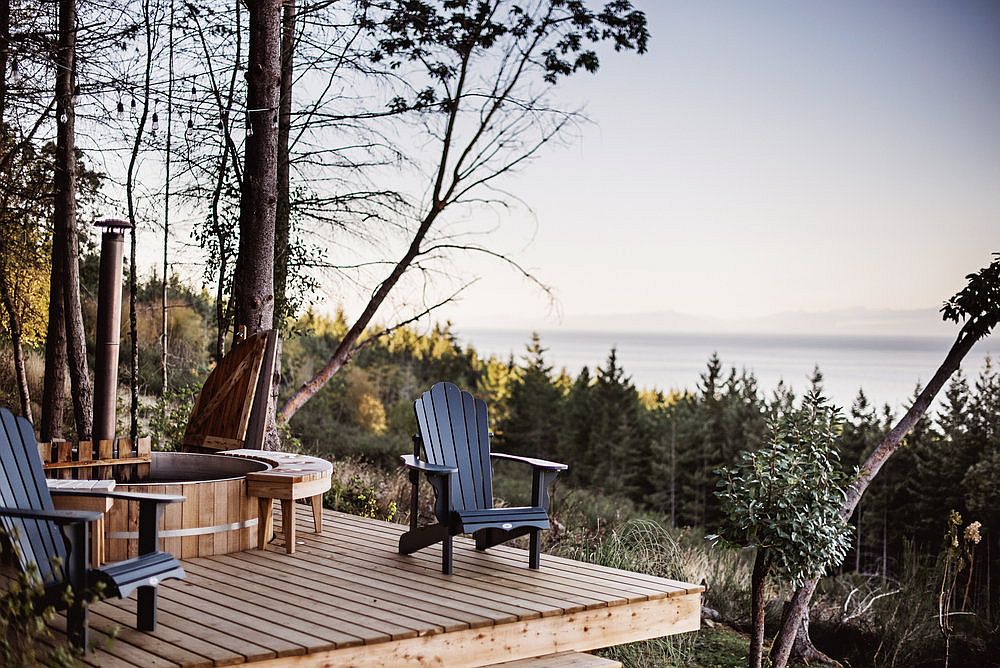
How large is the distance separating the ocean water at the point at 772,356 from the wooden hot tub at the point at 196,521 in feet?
17.5

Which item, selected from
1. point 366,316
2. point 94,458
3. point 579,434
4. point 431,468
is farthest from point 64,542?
point 579,434

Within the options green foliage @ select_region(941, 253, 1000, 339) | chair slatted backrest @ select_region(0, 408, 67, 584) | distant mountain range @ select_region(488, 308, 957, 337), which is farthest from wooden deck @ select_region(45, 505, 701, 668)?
distant mountain range @ select_region(488, 308, 957, 337)

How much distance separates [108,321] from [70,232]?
3000 mm

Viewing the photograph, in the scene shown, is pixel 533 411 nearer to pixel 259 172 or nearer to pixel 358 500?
pixel 358 500

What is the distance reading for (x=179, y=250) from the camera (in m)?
8.59

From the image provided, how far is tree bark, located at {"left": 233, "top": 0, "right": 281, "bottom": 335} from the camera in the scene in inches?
281


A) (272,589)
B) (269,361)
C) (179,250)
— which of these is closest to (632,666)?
(272,589)

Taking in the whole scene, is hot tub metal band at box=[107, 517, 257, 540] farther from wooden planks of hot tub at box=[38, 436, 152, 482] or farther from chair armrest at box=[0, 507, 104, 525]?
chair armrest at box=[0, 507, 104, 525]

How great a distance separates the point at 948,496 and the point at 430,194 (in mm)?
9834

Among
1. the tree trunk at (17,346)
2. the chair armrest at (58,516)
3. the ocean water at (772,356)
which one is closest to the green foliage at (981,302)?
the ocean water at (772,356)

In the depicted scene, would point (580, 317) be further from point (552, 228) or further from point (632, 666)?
point (632, 666)

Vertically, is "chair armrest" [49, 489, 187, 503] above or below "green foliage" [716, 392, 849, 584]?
above

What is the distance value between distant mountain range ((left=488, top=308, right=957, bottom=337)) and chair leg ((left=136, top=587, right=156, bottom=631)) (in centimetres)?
567

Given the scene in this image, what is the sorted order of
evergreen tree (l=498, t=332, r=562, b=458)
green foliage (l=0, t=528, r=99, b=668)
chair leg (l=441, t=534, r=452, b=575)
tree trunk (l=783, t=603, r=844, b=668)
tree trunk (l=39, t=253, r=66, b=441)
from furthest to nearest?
evergreen tree (l=498, t=332, r=562, b=458) < tree trunk (l=39, t=253, r=66, b=441) < tree trunk (l=783, t=603, r=844, b=668) < chair leg (l=441, t=534, r=452, b=575) < green foliage (l=0, t=528, r=99, b=668)
